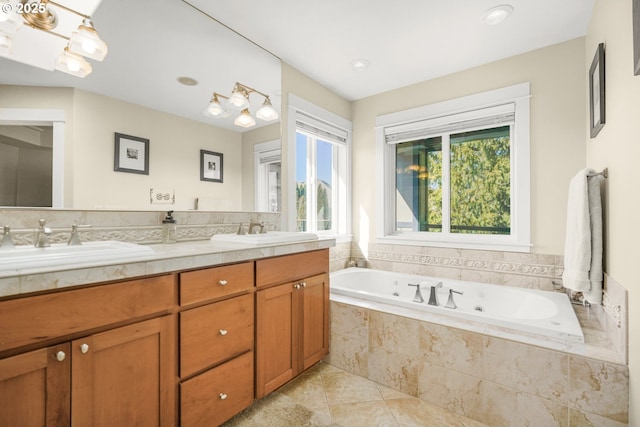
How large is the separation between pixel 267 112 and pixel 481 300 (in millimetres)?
2374

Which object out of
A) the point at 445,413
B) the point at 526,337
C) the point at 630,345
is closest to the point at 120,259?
the point at 445,413

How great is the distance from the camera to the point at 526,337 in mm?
1584

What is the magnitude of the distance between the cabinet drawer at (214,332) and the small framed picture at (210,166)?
3.00ft

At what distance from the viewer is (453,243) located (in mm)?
2812

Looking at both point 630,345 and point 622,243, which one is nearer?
point 630,345

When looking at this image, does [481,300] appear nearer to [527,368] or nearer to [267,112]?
[527,368]

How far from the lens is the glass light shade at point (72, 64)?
146 cm

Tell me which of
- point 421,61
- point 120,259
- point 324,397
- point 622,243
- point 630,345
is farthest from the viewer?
point 421,61

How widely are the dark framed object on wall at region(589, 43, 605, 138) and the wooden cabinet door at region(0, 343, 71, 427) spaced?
9.11 feet

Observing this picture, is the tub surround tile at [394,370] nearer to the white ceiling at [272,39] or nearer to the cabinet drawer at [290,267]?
the cabinet drawer at [290,267]

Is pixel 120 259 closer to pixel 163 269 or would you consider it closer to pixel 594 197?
pixel 163 269

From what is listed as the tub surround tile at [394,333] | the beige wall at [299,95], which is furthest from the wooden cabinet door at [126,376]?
the beige wall at [299,95]

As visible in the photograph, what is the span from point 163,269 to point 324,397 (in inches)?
51.8

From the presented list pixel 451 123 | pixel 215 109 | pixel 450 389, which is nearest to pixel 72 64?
pixel 215 109
